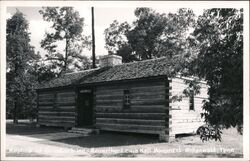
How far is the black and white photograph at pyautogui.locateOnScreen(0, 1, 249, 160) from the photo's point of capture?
25.3ft

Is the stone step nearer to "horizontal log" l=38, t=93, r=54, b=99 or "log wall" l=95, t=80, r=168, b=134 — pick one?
"log wall" l=95, t=80, r=168, b=134

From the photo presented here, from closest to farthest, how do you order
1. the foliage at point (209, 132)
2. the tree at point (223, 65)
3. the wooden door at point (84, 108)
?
the tree at point (223, 65) → the foliage at point (209, 132) → the wooden door at point (84, 108)

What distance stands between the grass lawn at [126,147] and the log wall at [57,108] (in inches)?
140

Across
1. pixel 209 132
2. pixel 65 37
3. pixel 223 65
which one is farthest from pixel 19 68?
pixel 223 65

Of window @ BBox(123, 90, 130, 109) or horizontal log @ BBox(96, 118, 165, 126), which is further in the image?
window @ BBox(123, 90, 130, 109)

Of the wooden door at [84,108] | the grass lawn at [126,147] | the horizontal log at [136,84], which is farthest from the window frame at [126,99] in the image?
the wooden door at [84,108]

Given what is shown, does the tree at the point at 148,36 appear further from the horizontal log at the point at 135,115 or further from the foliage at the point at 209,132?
the foliage at the point at 209,132

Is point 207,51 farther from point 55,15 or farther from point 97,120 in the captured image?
point 55,15

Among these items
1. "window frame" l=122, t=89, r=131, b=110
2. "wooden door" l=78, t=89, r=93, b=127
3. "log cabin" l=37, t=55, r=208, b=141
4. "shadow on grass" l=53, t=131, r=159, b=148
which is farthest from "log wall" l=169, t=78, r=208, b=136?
"wooden door" l=78, t=89, r=93, b=127

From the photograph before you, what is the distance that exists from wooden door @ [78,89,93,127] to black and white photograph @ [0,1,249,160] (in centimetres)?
6

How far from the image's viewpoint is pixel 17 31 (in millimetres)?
29188

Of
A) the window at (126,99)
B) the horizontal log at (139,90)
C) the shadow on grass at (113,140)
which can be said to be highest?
the horizontal log at (139,90)

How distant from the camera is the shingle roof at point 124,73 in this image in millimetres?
15555

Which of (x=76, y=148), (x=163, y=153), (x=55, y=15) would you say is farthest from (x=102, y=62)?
(x=55, y=15)
